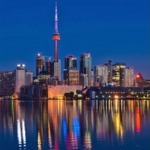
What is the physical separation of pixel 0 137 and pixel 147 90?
110 metres

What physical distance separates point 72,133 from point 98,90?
105537mm

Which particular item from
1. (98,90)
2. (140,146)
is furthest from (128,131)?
(98,90)

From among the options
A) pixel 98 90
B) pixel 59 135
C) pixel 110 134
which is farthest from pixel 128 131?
pixel 98 90

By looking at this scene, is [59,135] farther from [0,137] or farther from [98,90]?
[98,90]

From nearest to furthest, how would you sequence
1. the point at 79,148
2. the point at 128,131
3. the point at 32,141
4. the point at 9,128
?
1. the point at 79,148
2. the point at 32,141
3. the point at 128,131
4. the point at 9,128

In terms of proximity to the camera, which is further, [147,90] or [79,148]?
[147,90]

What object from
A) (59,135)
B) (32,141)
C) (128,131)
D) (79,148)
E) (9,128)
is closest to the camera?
(79,148)

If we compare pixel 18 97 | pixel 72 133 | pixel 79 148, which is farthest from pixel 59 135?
pixel 18 97

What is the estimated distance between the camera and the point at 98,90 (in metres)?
131

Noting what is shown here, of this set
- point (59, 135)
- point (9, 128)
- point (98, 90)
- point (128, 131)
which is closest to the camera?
point (59, 135)

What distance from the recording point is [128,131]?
2617cm

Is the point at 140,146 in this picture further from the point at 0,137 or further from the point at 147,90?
the point at 147,90

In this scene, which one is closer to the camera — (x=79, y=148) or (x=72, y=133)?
(x=79, y=148)

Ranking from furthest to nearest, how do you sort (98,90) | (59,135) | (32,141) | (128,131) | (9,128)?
(98,90) → (9,128) → (128,131) → (59,135) → (32,141)
